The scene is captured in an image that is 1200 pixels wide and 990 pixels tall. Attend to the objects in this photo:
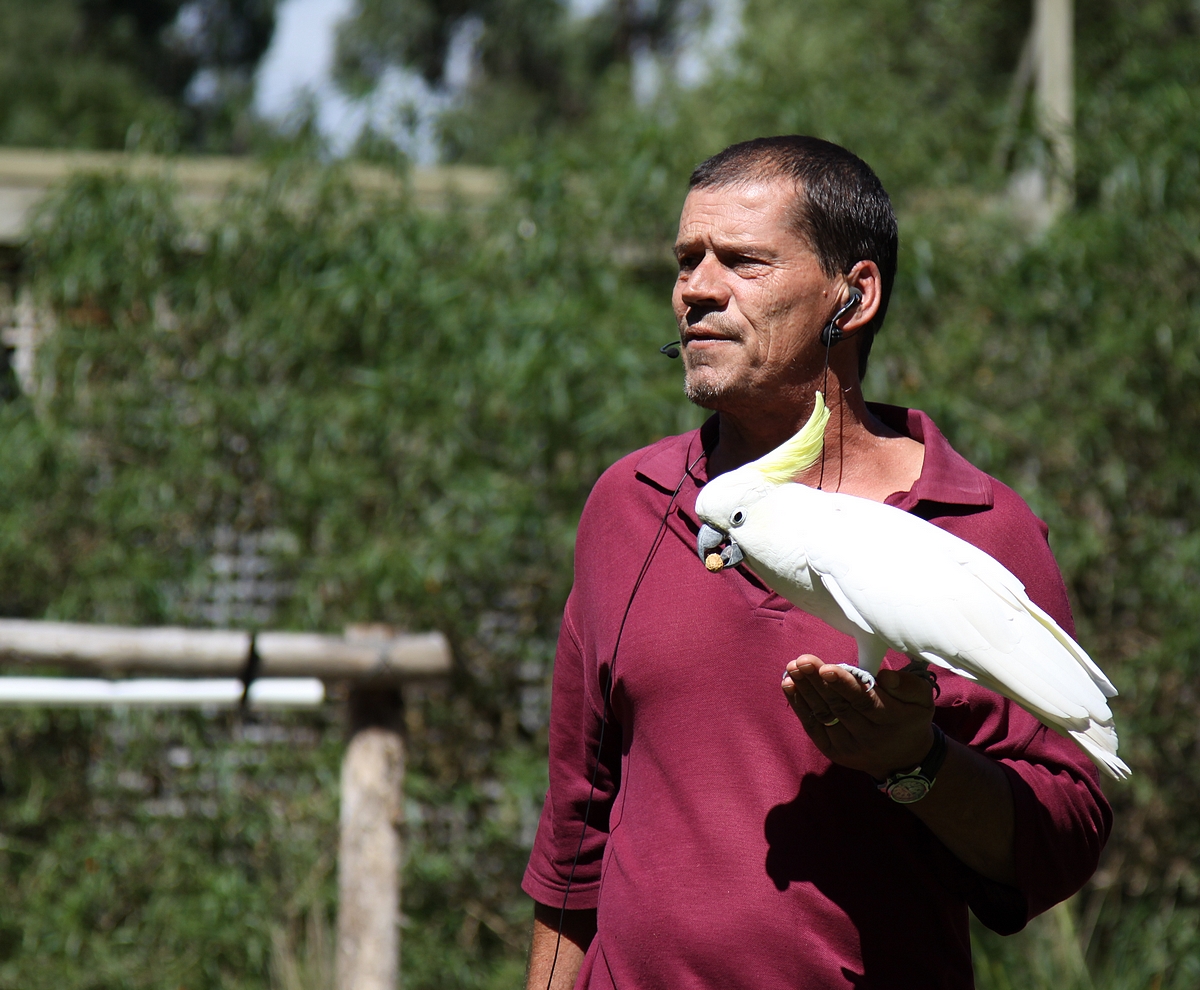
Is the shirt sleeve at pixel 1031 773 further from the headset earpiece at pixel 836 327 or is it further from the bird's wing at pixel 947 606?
the headset earpiece at pixel 836 327

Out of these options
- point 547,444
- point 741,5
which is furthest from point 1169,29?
point 547,444

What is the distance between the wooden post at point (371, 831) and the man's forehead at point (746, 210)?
197 cm

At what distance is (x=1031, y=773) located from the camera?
3.91 feet

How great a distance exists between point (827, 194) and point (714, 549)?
0.47 meters

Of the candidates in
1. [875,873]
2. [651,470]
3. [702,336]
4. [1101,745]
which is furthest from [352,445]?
[1101,745]

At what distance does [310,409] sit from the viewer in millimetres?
3494

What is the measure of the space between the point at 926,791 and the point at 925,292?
2.65 metres

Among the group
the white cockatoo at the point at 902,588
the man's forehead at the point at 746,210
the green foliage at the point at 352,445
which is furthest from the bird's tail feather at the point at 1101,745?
the green foliage at the point at 352,445

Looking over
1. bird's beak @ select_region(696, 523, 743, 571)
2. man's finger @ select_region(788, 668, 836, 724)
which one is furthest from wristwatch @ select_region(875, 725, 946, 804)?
bird's beak @ select_region(696, 523, 743, 571)

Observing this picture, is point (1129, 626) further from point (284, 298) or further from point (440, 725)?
point (284, 298)

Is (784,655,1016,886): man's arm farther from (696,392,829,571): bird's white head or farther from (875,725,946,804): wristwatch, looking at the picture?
(696,392,829,571): bird's white head

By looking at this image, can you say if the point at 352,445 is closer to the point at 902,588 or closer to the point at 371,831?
the point at 371,831

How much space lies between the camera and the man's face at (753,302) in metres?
1.28

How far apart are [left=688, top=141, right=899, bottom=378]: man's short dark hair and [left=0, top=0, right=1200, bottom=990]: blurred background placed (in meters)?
1.93
